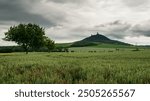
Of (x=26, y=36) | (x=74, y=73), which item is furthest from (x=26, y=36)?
(x=74, y=73)

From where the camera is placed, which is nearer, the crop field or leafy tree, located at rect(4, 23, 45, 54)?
the crop field

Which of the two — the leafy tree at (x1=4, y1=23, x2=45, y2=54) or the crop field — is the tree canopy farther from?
the crop field

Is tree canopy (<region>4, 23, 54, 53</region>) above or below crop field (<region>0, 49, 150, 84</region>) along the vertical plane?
above

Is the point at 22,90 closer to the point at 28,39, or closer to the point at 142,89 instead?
the point at 142,89

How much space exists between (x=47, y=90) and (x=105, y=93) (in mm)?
1952

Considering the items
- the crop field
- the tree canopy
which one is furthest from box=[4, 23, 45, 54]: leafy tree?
the crop field

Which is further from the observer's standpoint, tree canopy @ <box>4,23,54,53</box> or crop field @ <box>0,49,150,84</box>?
tree canopy @ <box>4,23,54,53</box>

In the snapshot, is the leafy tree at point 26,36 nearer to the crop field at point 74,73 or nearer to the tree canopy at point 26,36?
the tree canopy at point 26,36

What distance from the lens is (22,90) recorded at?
10.1m

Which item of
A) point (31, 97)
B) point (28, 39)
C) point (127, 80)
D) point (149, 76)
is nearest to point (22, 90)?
point (31, 97)

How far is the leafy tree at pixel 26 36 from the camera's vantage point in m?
85.4

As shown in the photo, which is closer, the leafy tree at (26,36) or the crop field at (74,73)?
the crop field at (74,73)

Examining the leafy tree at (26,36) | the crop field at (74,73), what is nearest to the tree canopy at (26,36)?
the leafy tree at (26,36)

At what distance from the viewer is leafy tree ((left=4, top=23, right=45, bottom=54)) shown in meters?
85.4
